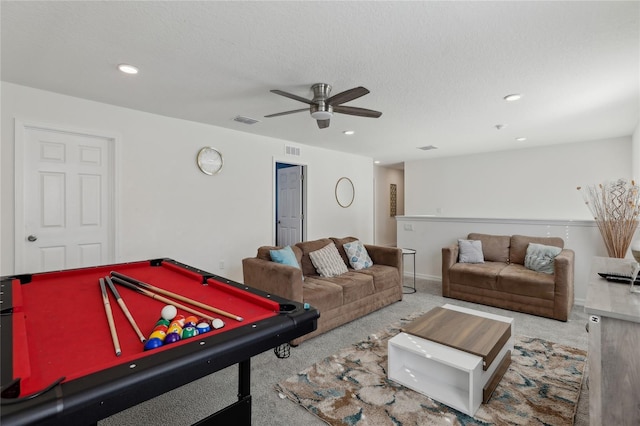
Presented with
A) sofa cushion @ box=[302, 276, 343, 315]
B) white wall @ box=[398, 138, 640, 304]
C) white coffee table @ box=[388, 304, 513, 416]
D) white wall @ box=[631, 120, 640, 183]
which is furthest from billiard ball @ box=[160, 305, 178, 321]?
white wall @ box=[631, 120, 640, 183]

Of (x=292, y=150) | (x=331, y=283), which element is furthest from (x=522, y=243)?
(x=292, y=150)

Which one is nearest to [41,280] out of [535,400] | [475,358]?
[475,358]

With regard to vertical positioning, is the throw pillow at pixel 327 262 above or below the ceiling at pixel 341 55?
below

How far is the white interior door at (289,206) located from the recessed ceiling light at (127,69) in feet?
10.3

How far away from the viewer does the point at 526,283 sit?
11.8 feet

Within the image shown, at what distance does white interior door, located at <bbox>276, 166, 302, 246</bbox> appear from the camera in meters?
5.38

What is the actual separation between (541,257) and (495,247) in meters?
0.68

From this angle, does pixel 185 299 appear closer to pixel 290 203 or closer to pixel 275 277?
pixel 275 277

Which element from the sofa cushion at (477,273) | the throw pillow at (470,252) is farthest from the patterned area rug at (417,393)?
the throw pillow at (470,252)

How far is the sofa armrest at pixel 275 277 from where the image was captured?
280cm

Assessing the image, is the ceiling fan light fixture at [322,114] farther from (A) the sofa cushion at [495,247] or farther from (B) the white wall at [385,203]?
(B) the white wall at [385,203]

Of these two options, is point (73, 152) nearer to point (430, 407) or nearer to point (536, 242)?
point (430, 407)

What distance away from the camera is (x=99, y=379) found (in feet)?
2.73

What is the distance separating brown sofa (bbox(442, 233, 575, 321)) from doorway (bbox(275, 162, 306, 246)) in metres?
2.40
